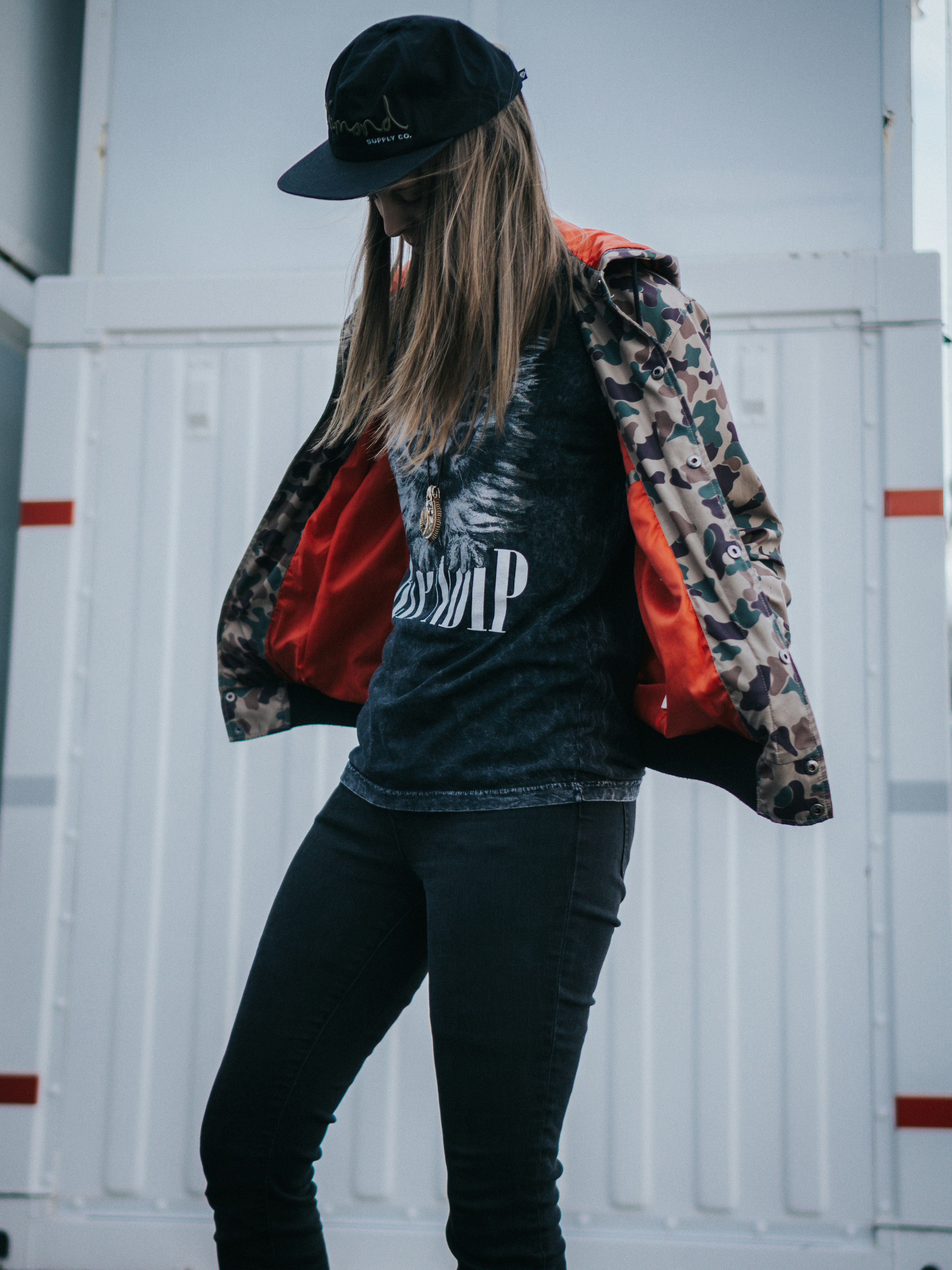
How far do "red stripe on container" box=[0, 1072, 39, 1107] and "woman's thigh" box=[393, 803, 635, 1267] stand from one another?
3.89 feet

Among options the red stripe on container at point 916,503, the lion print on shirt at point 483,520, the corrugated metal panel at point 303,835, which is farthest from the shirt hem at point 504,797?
the red stripe on container at point 916,503

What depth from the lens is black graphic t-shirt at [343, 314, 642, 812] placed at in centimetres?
88

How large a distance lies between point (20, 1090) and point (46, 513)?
38.4 inches

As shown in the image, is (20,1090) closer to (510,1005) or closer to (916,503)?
(510,1005)

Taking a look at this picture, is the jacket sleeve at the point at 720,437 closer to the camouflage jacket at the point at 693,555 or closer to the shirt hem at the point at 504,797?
the camouflage jacket at the point at 693,555

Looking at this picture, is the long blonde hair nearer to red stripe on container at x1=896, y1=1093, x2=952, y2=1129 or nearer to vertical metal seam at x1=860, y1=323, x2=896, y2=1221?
vertical metal seam at x1=860, y1=323, x2=896, y2=1221

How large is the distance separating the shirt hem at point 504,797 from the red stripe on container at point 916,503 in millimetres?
1006

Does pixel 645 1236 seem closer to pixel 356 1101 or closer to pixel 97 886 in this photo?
pixel 356 1101

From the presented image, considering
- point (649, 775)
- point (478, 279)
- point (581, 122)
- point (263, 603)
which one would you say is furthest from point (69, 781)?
point (581, 122)

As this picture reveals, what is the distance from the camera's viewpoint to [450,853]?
880mm

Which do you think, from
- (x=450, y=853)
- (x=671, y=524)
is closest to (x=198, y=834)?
(x=450, y=853)

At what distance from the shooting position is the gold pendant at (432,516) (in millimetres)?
962

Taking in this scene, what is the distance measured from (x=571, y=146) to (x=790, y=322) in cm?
49

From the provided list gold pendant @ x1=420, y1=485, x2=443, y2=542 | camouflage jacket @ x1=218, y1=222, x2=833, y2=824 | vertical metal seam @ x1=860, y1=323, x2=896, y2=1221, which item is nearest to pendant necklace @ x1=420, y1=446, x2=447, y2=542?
gold pendant @ x1=420, y1=485, x2=443, y2=542
